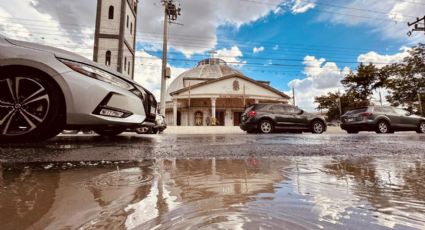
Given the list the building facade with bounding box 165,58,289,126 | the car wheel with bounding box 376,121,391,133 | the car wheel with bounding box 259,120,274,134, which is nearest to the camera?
the car wheel with bounding box 259,120,274,134

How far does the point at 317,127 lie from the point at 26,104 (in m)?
10.8

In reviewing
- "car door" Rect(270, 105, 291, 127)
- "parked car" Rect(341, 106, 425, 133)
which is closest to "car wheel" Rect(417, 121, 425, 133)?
"parked car" Rect(341, 106, 425, 133)

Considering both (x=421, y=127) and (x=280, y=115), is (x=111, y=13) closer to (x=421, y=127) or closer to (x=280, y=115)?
(x=280, y=115)

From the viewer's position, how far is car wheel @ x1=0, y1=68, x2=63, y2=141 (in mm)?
2859

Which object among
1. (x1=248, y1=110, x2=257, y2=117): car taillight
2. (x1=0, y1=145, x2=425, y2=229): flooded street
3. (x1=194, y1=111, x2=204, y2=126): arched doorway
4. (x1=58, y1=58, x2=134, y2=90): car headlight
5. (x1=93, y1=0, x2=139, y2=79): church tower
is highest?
(x1=93, y1=0, x2=139, y2=79): church tower

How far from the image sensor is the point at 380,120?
11.5 meters

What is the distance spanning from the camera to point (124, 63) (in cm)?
3169

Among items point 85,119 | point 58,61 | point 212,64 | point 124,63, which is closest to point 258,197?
point 85,119

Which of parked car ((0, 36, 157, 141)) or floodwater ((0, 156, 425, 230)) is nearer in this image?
floodwater ((0, 156, 425, 230))

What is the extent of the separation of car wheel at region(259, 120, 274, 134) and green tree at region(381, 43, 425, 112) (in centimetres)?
2725

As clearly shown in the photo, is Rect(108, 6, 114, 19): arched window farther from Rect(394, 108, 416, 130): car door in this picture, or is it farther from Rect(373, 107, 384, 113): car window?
Rect(394, 108, 416, 130): car door

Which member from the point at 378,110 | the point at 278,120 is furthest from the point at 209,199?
the point at 378,110

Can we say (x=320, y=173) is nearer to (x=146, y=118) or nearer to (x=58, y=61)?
(x=146, y=118)

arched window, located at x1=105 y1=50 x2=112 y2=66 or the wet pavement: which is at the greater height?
arched window, located at x1=105 y1=50 x2=112 y2=66
